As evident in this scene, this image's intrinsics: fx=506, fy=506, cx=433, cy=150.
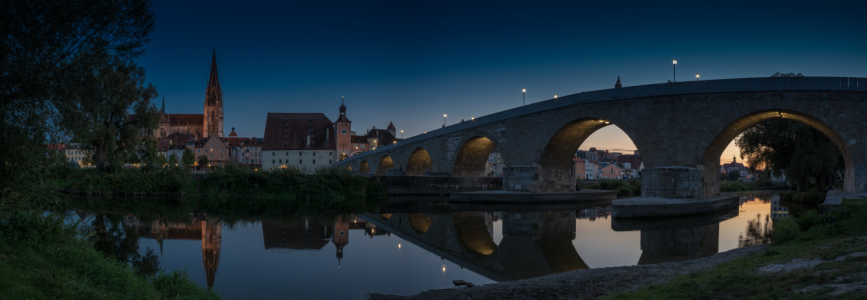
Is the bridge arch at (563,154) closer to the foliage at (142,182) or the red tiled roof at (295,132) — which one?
the foliage at (142,182)

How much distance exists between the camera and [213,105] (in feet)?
343

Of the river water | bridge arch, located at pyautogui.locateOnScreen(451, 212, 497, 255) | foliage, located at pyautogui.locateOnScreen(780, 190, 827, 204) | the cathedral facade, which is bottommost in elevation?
bridge arch, located at pyautogui.locateOnScreen(451, 212, 497, 255)

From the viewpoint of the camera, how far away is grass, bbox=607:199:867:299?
14.9 ft

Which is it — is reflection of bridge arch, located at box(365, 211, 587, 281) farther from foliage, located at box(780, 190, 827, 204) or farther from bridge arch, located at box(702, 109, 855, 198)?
foliage, located at box(780, 190, 827, 204)

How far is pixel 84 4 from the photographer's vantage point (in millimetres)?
7527

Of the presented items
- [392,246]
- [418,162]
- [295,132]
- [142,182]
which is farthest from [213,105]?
[392,246]

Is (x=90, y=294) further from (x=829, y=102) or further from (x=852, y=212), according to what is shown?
(x=829, y=102)

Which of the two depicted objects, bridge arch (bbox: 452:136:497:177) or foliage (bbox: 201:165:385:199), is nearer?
foliage (bbox: 201:165:385:199)

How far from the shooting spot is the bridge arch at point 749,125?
17781mm

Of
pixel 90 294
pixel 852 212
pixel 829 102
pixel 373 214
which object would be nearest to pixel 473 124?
pixel 373 214

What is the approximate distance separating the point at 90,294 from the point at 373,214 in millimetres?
15391

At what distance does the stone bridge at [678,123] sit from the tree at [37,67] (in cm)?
1914

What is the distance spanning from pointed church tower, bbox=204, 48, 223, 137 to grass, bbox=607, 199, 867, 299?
108m

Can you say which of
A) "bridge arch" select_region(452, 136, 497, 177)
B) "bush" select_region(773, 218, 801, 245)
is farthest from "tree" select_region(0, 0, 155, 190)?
"bridge arch" select_region(452, 136, 497, 177)
